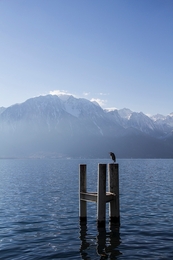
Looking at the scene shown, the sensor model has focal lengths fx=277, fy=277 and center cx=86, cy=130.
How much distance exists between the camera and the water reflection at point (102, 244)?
1589 centimetres

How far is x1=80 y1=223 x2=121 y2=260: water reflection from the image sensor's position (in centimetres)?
1589

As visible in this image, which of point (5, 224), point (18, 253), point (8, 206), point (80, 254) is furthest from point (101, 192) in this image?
point (8, 206)

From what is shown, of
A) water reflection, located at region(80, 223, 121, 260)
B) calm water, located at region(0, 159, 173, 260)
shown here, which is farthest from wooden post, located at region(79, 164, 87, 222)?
water reflection, located at region(80, 223, 121, 260)

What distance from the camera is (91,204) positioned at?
104 feet

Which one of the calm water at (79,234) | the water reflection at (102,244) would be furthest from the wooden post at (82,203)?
the water reflection at (102,244)

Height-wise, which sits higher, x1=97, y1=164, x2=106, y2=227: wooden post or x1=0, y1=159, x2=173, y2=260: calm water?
x1=97, y1=164, x2=106, y2=227: wooden post

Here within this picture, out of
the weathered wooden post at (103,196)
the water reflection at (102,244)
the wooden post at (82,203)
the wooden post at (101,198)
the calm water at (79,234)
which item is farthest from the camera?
the wooden post at (82,203)

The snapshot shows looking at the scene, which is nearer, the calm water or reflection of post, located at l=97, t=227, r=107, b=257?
the calm water

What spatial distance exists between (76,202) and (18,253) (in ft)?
56.5

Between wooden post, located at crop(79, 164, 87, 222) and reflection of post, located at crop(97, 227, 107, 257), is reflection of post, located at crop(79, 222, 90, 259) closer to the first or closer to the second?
wooden post, located at crop(79, 164, 87, 222)

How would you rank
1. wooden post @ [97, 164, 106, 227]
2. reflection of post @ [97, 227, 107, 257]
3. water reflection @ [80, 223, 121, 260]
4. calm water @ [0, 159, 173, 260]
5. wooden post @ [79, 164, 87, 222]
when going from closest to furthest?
water reflection @ [80, 223, 121, 260]
calm water @ [0, 159, 173, 260]
reflection of post @ [97, 227, 107, 257]
wooden post @ [97, 164, 106, 227]
wooden post @ [79, 164, 87, 222]

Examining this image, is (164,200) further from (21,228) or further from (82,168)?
(21,228)

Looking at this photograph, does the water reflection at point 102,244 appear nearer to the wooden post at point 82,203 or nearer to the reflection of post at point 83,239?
the reflection of post at point 83,239

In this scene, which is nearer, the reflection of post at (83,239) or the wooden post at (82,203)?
the reflection of post at (83,239)
